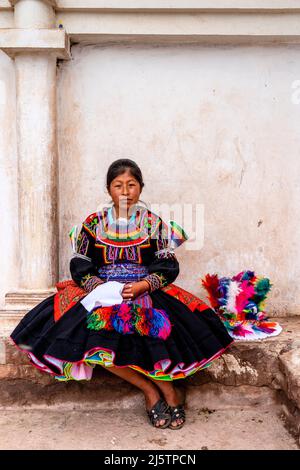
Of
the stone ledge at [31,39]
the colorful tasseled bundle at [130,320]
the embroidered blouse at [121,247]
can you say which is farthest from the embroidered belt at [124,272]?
the stone ledge at [31,39]

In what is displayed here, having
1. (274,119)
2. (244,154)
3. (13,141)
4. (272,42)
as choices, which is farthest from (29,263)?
(272,42)

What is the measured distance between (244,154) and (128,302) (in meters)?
1.65

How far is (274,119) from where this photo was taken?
12.6 ft

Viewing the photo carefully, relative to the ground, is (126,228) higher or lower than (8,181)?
lower

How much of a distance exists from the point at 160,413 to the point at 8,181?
6.75ft

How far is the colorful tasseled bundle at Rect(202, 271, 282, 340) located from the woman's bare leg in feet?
2.34

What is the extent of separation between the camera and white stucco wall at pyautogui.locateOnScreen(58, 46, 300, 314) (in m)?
3.79

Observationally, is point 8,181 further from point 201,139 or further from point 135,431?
point 135,431

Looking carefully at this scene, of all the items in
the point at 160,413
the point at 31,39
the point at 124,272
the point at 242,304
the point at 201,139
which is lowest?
the point at 160,413

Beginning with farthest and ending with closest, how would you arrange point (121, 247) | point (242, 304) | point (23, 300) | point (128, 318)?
1. point (23, 300)
2. point (242, 304)
3. point (121, 247)
4. point (128, 318)

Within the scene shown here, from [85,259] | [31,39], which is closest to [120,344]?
[85,259]

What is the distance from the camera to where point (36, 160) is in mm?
3605

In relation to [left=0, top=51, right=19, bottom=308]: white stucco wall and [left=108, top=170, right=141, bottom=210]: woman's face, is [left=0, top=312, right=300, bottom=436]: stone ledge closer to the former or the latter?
[left=0, top=51, right=19, bottom=308]: white stucco wall
